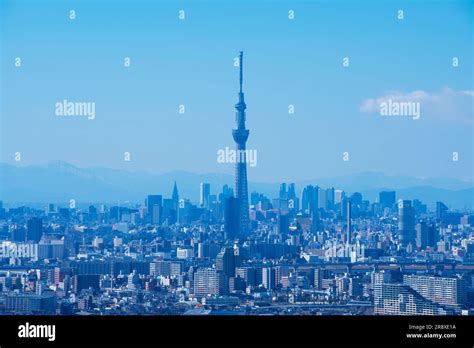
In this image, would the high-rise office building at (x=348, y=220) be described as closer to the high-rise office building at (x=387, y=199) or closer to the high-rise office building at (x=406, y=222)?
the high-rise office building at (x=387, y=199)

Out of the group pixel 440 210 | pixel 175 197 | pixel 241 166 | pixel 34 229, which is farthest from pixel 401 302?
pixel 34 229

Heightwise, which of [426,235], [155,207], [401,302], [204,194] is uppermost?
[204,194]

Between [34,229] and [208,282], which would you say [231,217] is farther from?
[34,229]

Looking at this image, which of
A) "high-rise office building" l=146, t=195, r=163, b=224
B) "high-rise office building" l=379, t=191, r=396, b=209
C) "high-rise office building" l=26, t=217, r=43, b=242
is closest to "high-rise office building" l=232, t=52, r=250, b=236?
"high-rise office building" l=146, t=195, r=163, b=224

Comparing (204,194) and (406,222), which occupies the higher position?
(204,194)
